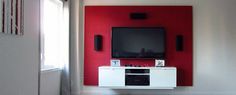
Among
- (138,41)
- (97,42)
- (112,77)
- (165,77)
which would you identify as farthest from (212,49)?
(97,42)

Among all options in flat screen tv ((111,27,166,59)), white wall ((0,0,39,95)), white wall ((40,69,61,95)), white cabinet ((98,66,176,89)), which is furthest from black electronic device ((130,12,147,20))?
white wall ((0,0,39,95))

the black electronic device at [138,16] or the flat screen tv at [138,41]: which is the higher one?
the black electronic device at [138,16]

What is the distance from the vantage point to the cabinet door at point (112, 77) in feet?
21.7

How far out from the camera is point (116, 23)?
23.1 feet

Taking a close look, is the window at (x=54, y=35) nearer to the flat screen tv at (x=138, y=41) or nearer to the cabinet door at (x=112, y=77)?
the cabinet door at (x=112, y=77)

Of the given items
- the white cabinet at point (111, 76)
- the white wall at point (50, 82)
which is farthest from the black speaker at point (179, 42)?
the white wall at point (50, 82)

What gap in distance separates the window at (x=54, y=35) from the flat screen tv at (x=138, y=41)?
40.3 inches

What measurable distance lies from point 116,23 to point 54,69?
70.4 inches

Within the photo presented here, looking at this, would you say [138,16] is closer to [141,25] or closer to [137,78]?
[141,25]

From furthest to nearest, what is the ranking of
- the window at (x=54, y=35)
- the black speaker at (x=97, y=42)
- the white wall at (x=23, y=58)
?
the black speaker at (x=97, y=42) < the window at (x=54, y=35) < the white wall at (x=23, y=58)

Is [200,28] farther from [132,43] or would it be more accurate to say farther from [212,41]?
[132,43]

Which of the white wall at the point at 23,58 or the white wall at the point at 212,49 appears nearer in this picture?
the white wall at the point at 23,58

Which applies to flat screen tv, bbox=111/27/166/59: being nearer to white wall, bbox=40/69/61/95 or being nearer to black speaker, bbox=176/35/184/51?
black speaker, bbox=176/35/184/51

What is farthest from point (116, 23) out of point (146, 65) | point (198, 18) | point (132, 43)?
point (198, 18)
